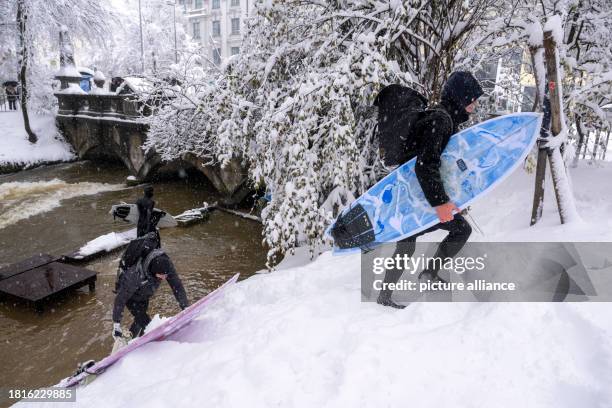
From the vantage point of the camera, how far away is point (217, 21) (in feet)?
161

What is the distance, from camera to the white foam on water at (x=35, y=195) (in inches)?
564

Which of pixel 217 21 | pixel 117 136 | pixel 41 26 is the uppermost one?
pixel 217 21

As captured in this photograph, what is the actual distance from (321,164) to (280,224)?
108cm

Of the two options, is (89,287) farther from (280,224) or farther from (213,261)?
(280,224)

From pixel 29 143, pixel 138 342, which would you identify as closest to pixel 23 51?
pixel 29 143

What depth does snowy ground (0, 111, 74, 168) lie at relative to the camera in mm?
19859

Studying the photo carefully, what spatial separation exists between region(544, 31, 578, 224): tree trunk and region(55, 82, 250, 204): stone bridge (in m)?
11.0

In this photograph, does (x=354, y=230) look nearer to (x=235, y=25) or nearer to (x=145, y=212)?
(x=145, y=212)

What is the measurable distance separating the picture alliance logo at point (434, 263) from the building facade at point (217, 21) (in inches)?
1822

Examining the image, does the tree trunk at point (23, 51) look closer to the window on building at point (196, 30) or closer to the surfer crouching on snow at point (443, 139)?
the surfer crouching on snow at point (443, 139)

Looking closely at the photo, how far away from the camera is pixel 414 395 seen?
2443mm

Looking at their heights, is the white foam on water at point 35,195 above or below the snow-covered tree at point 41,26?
below

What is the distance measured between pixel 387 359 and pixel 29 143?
24060 mm

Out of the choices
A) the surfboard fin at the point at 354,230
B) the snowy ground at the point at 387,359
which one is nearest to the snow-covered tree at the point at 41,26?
the snowy ground at the point at 387,359
